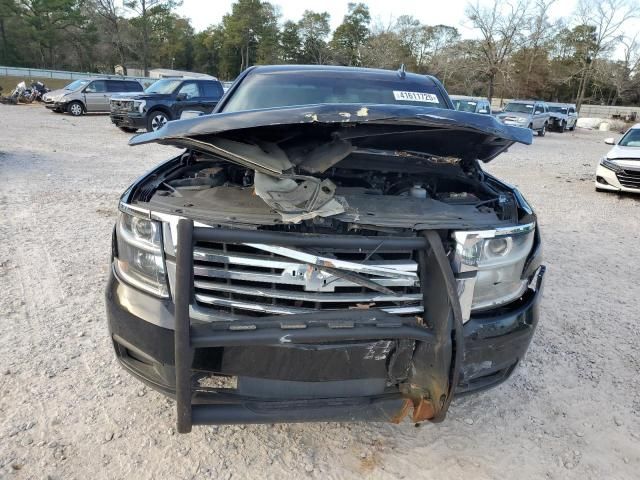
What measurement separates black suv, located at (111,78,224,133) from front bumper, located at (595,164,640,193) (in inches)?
384

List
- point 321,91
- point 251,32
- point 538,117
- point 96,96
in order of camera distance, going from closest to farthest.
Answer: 1. point 321,91
2. point 96,96
3. point 538,117
4. point 251,32

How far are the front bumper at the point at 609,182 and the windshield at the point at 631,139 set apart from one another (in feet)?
2.96

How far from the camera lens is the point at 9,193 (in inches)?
258

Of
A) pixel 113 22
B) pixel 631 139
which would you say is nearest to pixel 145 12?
pixel 113 22

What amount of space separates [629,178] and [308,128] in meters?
8.41

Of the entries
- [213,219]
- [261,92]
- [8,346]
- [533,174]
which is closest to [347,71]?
[261,92]

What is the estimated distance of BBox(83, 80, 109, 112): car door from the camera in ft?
63.6

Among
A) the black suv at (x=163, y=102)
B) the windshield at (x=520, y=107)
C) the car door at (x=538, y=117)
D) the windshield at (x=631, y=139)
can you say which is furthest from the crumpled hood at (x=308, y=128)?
the windshield at (x=520, y=107)

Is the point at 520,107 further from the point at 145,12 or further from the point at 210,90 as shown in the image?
the point at 145,12

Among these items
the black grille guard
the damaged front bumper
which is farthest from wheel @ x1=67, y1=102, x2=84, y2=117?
the black grille guard

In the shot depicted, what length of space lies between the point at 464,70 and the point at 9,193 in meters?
35.4

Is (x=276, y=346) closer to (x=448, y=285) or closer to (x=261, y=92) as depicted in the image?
(x=448, y=285)

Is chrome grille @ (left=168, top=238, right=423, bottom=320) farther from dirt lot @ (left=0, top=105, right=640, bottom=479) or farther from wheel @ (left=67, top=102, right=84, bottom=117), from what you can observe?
wheel @ (left=67, top=102, right=84, bottom=117)

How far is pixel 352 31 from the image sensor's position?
2222 inches
